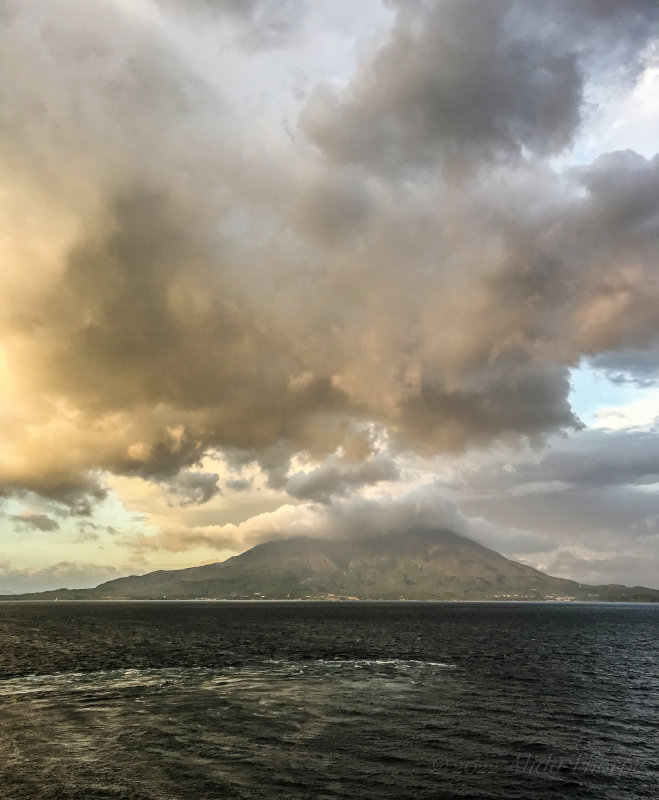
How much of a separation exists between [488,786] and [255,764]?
1738 cm

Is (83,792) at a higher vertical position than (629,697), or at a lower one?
higher

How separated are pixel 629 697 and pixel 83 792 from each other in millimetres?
70690

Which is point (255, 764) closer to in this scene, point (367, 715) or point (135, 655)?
point (367, 715)

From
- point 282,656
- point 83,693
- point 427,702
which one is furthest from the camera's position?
point 282,656

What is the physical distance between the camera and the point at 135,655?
117 metres

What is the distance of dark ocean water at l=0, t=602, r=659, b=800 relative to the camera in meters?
40.0

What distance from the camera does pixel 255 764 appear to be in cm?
4344

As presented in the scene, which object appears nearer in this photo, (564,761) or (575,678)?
(564,761)

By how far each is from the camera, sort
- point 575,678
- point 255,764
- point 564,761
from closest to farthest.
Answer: point 255,764 → point 564,761 → point 575,678

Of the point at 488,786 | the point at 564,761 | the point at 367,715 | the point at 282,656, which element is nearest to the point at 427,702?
the point at 367,715

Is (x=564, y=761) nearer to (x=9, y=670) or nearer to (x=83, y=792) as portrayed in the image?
(x=83, y=792)

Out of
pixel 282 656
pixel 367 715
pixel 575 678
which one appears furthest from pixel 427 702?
pixel 282 656

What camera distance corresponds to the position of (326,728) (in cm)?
5416

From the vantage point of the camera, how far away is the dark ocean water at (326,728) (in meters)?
40.0
